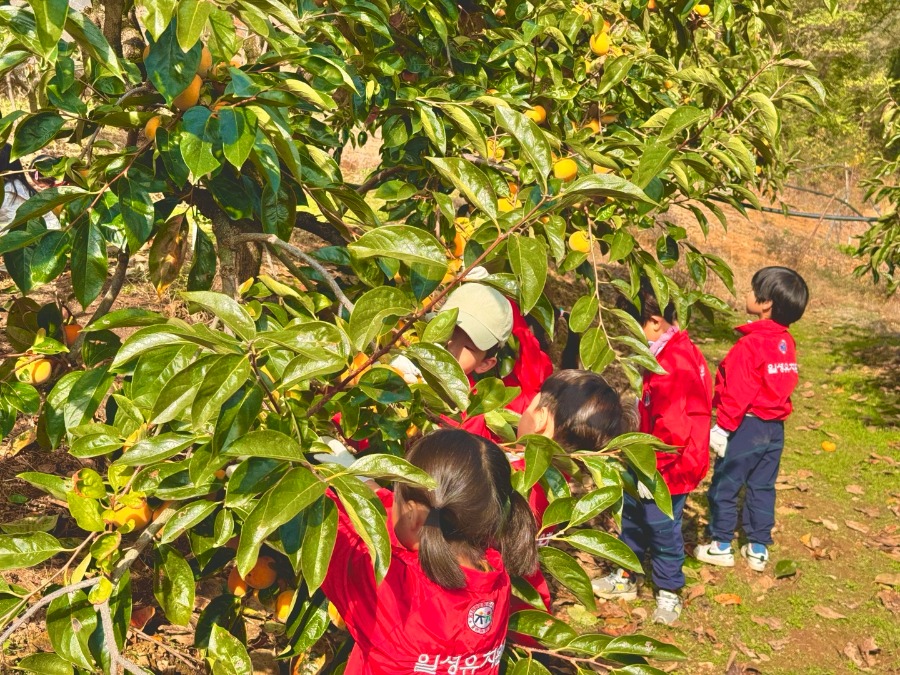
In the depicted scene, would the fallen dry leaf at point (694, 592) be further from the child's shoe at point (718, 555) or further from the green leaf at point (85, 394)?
the green leaf at point (85, 394)

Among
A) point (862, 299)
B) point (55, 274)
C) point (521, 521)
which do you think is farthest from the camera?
point (862, 299)

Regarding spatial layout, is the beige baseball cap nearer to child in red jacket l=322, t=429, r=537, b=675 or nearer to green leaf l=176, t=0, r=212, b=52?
child in red jacket l=322, t=429, r=537, b=675

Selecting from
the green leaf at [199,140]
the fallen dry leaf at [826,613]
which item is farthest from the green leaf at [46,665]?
the fallen dry leaf at [826,613]

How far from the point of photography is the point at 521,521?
172cm

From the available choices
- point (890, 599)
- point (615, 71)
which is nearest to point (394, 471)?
point (615, 71)

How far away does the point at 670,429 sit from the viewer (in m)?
A: 3.41

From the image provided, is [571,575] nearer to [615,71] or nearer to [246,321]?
[246,321]

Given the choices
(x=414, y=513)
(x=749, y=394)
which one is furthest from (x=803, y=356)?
(x=414, y=513)

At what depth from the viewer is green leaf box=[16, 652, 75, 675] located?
4.96 feet

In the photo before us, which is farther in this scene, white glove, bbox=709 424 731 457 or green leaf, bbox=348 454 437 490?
white glove, bbox=709 424 731 457

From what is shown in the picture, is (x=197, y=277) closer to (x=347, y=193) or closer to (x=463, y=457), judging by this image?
(x=347, y=193)

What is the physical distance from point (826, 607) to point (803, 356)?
4559 mm

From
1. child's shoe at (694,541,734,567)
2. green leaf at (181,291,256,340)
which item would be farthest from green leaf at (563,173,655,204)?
child's shoe at (694,541,734,567)

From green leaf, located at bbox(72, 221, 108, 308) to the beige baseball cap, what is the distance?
84cm
